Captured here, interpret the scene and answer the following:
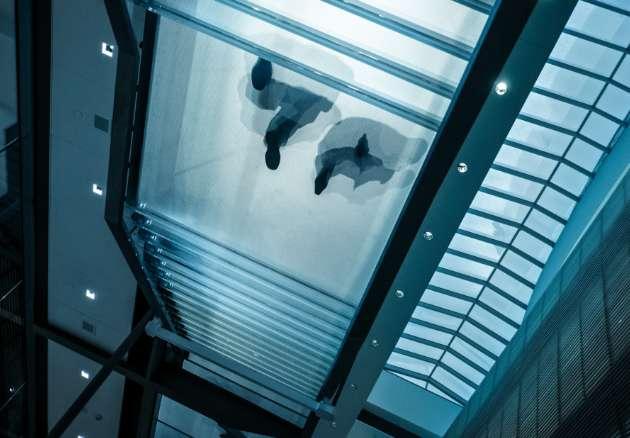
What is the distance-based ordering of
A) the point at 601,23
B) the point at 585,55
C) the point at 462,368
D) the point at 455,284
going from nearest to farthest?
the point at 601,23, the point at 585,55, the point at 455,284, the point at 462,368

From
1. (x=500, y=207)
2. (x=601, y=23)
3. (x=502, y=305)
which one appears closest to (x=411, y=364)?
(x=502, y=305)

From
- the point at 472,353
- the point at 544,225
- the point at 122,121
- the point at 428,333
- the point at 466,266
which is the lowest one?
the point at 122,121

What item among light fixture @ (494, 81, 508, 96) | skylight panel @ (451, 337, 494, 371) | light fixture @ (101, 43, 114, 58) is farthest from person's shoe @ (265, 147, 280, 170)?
skylight panel @ (451, 337, 494, 371)

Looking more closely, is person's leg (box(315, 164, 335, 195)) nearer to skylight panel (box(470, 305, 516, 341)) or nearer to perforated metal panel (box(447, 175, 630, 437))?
perforated metal panel (box(447, 175, 630, 437))

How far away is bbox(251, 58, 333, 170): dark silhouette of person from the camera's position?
31.0 ft

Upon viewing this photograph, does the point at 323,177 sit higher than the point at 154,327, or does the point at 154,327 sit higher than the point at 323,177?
the point at 154,327

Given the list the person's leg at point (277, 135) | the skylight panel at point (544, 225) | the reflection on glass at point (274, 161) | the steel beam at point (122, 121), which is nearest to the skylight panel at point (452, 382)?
the skylight panel at point (544, 225)

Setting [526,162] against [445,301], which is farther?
[445,301]

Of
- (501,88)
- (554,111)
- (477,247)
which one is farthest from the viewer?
(477,247)

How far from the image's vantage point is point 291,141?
9.94 meters

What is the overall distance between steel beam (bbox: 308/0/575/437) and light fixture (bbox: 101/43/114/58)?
163 inches

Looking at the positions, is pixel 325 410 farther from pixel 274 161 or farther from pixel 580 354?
pixel 580 354

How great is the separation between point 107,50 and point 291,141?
8.63 feet

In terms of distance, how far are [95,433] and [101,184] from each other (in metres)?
8.23
